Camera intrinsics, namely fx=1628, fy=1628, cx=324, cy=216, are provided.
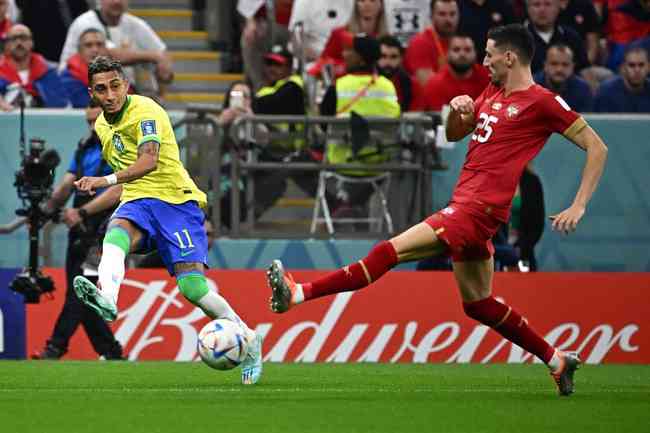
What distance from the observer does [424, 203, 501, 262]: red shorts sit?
1070 centimetres

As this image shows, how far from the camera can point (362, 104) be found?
55.6 feet

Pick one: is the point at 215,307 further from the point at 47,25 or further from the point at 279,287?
the point at 47,25

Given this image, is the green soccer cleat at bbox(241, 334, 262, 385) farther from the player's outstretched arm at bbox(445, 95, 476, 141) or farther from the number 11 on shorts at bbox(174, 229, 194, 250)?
the player's outstretched arm at bbox(445, 95, 476, 141)

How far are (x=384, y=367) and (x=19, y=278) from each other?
3428mm

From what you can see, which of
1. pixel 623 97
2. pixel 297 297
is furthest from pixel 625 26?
pixel 297 297

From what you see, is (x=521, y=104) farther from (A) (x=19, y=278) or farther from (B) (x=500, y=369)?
(A) (x=19, y=278)

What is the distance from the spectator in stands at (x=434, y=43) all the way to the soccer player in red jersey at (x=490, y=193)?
22.7 ft

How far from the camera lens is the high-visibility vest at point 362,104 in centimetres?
1680

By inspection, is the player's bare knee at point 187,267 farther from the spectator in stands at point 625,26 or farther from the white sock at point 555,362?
the spectator in stands at point 625,26

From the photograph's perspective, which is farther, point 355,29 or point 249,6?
point 249,6

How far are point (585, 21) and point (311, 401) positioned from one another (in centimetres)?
1037

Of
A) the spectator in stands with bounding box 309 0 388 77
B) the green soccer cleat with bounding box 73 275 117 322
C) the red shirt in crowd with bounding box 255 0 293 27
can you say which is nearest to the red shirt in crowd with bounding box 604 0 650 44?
the spectator in stands with bounding box 309 0 388 77

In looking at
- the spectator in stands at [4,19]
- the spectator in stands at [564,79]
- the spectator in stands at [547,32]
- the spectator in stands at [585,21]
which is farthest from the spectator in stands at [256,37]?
the spectator in stands at [585,21]

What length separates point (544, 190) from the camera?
58.1 feet
